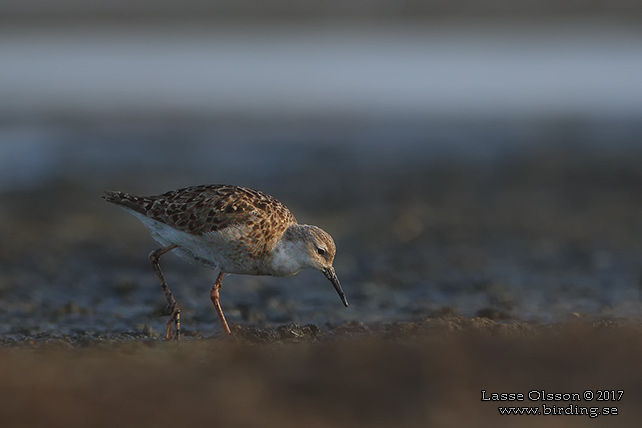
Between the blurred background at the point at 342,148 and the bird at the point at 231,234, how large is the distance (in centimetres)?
80

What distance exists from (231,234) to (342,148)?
1152 cm

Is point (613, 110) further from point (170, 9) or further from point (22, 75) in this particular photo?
point (170, 9)

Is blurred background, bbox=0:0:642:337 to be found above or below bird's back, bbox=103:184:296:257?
above


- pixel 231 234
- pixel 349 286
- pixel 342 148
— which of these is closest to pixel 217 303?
pixel 231 234

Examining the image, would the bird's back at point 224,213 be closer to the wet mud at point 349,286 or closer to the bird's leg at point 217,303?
the bird's leg at point 217,303

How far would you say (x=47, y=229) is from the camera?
13.2 metres

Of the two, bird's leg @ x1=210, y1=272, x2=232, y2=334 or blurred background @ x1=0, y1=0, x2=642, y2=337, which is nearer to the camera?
bird's leg @ x1=210, y1=272, x2=232, y2=334

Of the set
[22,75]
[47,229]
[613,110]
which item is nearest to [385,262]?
[47,229]

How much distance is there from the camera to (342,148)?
1944 cm

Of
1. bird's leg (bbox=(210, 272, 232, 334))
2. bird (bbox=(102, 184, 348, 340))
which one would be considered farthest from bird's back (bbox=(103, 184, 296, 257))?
bird's leg (bbox=(210, 272, 232, 334))

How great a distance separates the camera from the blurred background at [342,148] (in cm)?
1045

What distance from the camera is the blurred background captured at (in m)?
10.5

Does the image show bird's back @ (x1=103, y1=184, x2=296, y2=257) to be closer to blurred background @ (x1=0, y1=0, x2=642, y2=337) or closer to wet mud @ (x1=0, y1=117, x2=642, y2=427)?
wet mud @ (x1=0, y1=117, x2=642, y2=427)

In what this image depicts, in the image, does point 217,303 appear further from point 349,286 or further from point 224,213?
point 349,286
